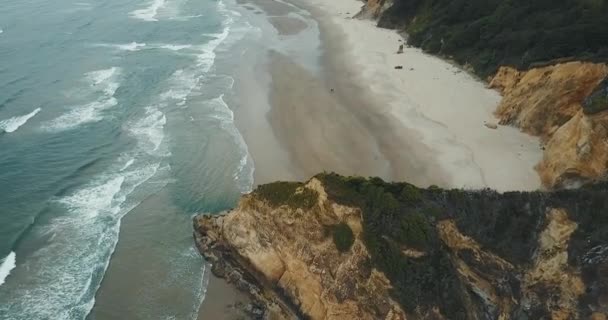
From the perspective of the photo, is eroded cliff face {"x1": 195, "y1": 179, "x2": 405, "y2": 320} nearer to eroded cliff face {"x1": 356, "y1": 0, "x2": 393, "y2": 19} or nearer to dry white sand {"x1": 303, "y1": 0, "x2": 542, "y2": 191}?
dry white sand {"x1": 303, "y1": 0, "x2": 542, "y2": 191}

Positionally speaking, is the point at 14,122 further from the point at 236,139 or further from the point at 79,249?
the point at 79,249

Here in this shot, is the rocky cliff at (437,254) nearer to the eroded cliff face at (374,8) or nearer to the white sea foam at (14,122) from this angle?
the white sea foam at (14,122)

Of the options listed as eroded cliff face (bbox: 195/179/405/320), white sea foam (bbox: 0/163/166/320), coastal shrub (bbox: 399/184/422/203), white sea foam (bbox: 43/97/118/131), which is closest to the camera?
eroded cliff face (bbox: 195/179/405/320)

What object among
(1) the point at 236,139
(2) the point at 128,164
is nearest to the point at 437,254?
(1) the point at 236,139

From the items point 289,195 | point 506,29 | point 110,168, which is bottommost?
point 110,168

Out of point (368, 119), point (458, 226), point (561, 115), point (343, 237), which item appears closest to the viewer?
point (458, 226)

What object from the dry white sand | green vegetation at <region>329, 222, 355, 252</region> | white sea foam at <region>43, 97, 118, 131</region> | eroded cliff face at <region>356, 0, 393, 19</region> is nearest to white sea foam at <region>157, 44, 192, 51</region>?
white sea foam at <region>43, 97, 118, 131</region>
